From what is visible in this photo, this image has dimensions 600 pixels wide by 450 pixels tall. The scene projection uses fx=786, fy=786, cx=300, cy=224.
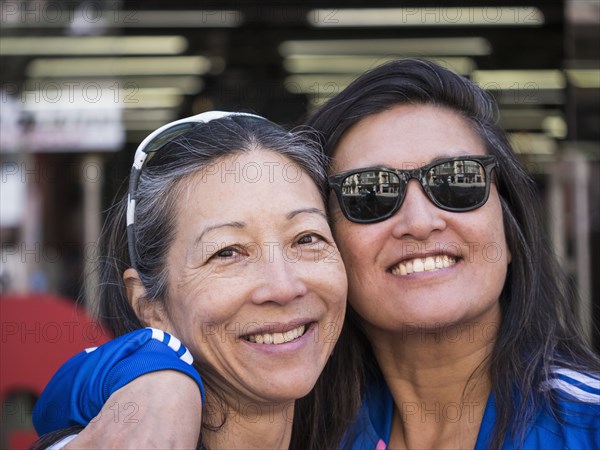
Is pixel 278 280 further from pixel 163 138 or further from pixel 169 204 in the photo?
pixel 163 138

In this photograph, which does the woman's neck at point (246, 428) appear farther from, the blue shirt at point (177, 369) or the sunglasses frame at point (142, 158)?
the sunglasses frame at point (142, 158)

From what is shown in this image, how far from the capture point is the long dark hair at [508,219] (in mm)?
2127

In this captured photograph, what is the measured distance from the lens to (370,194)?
81.5 inches

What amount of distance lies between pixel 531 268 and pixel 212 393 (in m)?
0.97

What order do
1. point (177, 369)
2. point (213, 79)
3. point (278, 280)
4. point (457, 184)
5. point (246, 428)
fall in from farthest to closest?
point (213, 79) < point (457, 184) < point (246, 428) < point (278, 280) < point (177, 369)

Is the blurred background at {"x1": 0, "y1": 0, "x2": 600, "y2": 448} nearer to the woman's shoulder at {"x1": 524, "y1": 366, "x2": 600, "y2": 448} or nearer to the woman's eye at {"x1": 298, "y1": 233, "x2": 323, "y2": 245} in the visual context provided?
the woman's eye at {"x1": 298, "y1": 233, "x2": 323, "y2": 245}

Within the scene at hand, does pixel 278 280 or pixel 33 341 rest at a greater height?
pixel 278 280

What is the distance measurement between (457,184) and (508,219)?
0.88 feet

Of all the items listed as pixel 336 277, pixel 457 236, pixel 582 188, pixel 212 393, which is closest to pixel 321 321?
pixel 336 277

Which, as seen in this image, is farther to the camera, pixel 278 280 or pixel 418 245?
pixel 418 245

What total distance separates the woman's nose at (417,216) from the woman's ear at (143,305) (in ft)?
2.09

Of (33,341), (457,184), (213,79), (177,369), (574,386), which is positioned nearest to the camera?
(177,369)

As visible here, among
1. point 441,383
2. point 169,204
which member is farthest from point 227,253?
point 441,383

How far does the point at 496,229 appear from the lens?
2.10 m
